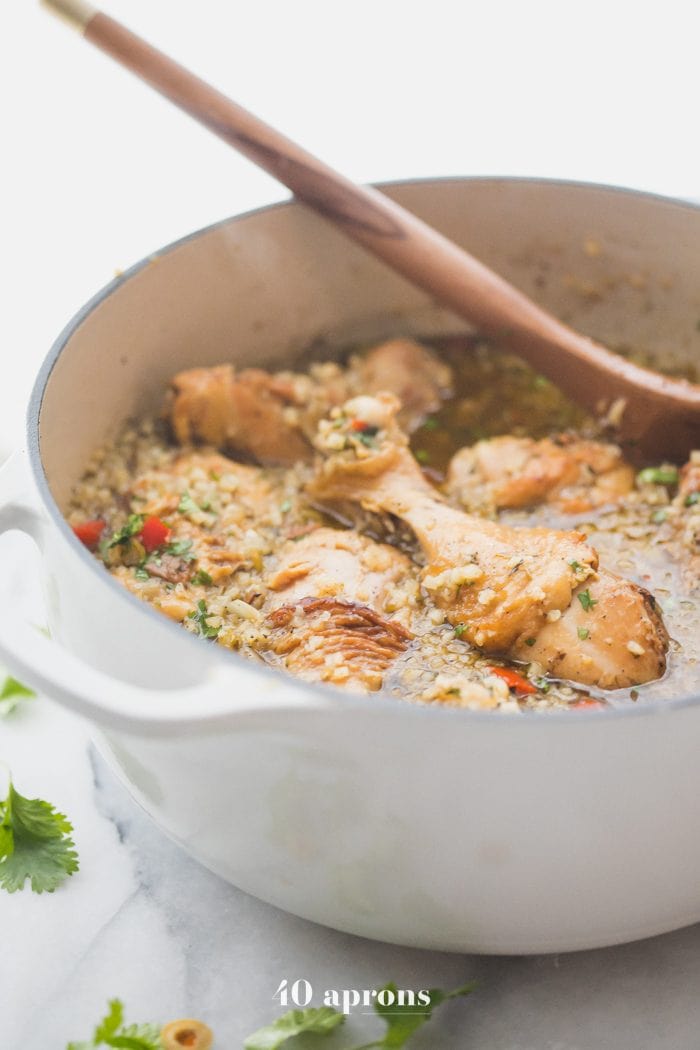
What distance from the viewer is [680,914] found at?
1438 millimetres

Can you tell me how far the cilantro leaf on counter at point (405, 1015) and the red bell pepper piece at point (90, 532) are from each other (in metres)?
0.83

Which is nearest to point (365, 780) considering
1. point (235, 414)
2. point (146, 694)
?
point (146, 694)

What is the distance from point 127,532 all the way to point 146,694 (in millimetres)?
730

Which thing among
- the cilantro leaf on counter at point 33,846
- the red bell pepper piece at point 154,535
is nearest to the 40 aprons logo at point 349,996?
the cilantro leaf on counter at point 33,846

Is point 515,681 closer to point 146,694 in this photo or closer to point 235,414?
point 146,694

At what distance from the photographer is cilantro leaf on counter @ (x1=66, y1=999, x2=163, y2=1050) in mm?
1412

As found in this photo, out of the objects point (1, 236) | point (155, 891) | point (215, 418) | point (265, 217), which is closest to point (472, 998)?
point (155, 891)

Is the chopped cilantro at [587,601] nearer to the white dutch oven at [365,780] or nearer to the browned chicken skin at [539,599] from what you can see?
the browned chicken skin at [539,599]

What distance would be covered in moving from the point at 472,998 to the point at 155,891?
1.49 ft

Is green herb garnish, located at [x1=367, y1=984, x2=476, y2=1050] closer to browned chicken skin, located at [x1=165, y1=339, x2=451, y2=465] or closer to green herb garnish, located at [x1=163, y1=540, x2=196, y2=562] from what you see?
green herb garnish, located at [x1=163, y1=540, x2=196, y2=562]

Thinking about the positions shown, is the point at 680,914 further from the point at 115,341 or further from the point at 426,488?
the point at 115,341

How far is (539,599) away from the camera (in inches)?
65.8

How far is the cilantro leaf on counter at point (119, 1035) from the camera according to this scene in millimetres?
1412

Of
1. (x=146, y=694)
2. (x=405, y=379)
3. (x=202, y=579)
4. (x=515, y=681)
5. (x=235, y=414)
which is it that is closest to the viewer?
(x=146, y=694)
